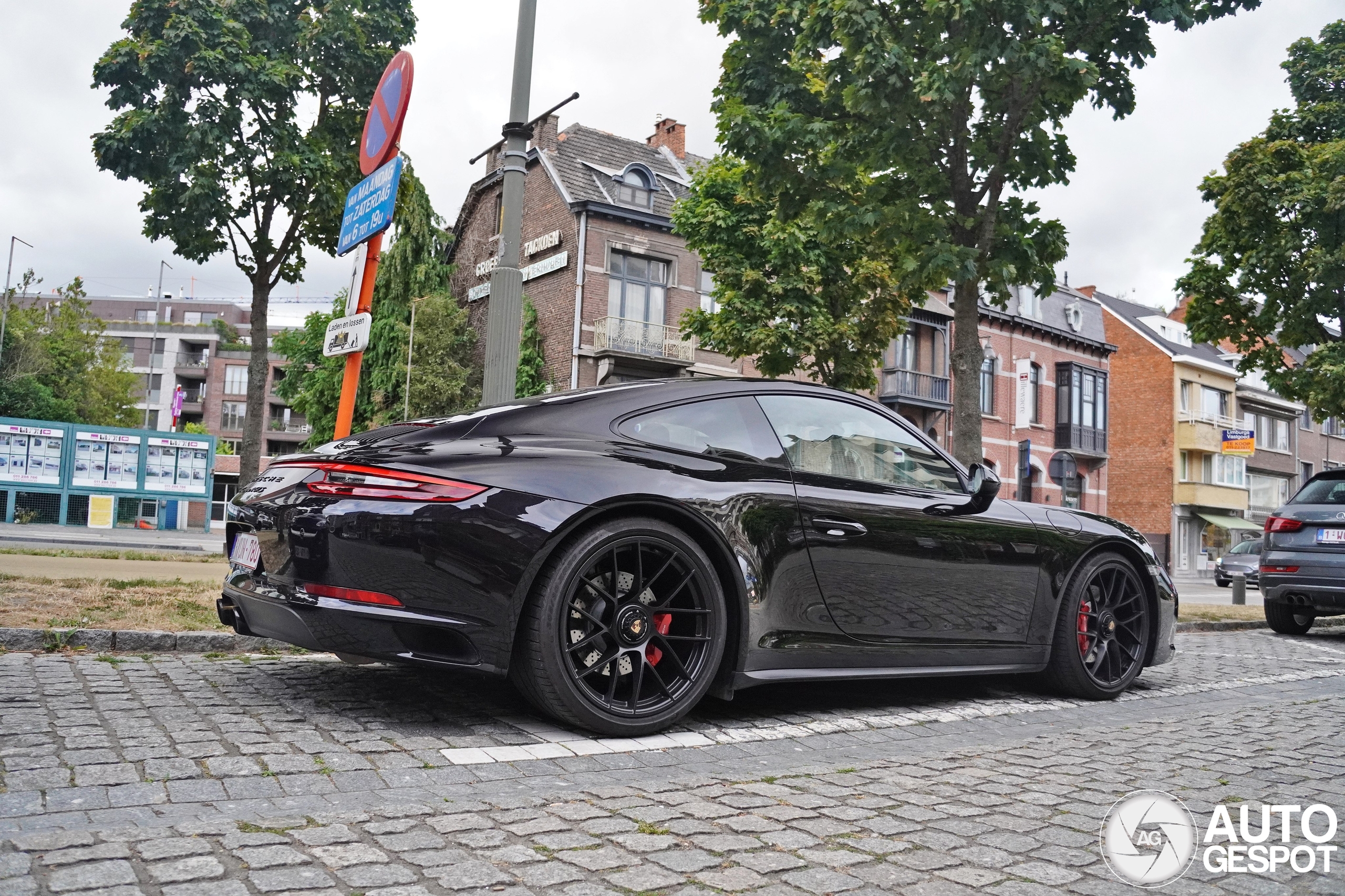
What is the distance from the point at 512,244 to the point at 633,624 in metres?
4.37

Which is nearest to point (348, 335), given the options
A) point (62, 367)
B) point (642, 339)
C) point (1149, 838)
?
point (1149, 838)

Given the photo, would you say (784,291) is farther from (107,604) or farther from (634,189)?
(107,604)

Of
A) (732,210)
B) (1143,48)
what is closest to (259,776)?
(1143,48)

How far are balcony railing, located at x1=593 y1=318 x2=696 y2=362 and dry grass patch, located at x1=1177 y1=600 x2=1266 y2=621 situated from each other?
16100 millimetres

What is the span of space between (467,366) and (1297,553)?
24.1 m

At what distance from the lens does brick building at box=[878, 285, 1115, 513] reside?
33.6 m

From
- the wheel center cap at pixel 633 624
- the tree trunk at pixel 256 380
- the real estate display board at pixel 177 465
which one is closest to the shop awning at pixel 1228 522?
the real estate display board at pixel 177 465

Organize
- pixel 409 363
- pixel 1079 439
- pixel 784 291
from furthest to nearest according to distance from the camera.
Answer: pixel 1079 439 < pixel 409 363 < pixel 784 291

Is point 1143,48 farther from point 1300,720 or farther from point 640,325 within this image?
point 640,325

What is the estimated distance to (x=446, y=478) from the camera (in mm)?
3402

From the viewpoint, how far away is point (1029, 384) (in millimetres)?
35625

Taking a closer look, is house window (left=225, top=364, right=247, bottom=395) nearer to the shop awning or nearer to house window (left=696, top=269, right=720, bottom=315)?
house window (left=696, top=269, right=720, bottom=315)

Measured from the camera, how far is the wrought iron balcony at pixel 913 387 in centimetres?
3278

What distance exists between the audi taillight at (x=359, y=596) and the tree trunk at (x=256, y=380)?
35.9 feet
